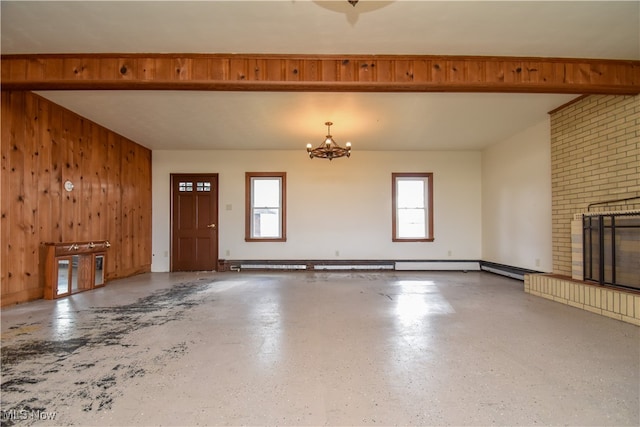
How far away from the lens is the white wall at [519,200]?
511 centimetres

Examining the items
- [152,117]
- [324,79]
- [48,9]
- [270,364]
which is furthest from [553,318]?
[152,117]

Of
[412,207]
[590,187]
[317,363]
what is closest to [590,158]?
[590,187]

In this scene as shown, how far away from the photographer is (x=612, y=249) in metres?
3.57

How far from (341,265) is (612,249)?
4501mm

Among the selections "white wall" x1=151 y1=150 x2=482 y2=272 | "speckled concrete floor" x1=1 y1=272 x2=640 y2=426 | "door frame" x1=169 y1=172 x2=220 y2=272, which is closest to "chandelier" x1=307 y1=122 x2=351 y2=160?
"white wall" x1=151 y1=150 x2=482 y2=272

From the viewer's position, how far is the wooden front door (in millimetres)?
6969

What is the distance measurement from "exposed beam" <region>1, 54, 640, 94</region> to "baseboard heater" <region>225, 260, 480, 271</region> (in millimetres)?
4331

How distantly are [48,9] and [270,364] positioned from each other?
129 inches

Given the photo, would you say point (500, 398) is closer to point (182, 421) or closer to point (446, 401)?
point (446, 401)

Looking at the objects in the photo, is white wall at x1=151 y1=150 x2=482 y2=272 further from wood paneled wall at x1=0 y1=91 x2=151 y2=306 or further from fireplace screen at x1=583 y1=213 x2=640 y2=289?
fireplace screen at x1=583 y1=213 x2=640 y2=289

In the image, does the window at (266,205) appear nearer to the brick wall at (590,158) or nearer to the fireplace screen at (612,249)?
the brick wall at (590,158)

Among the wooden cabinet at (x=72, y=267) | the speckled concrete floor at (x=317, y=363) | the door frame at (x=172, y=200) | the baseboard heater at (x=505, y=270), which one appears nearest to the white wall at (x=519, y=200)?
the baseboard heater at (x=505, y=270)

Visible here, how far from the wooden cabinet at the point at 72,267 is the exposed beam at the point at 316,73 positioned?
6.96 feet

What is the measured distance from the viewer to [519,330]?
9.64 ft
